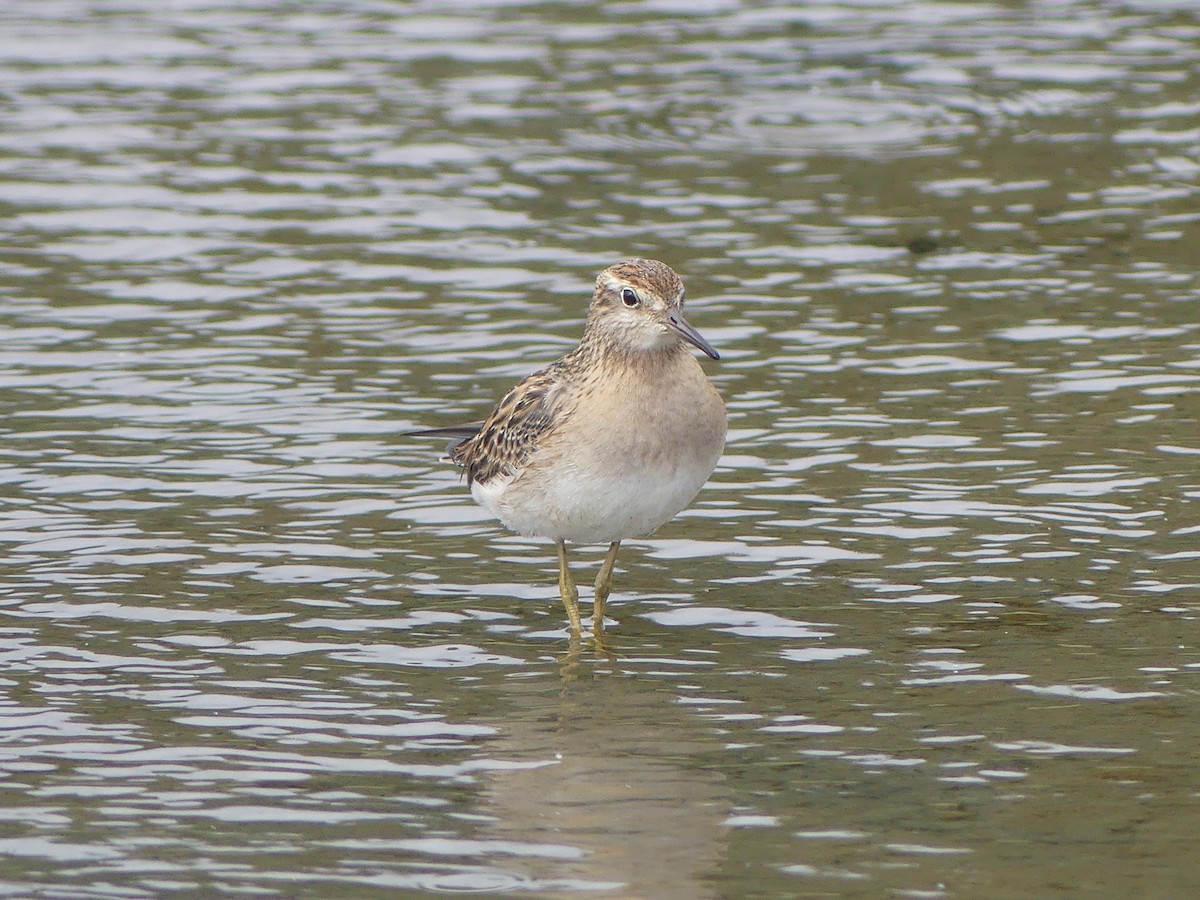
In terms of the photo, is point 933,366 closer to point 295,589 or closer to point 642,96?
point 295,589

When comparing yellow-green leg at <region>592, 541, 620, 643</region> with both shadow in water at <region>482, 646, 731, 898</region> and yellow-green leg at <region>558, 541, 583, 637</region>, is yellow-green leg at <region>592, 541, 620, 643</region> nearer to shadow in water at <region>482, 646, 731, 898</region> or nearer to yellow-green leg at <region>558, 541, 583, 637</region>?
yellow-green leg at <region>558, 541, 583, 637</region>

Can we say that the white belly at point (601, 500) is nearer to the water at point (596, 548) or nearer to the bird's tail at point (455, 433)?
the water at point (596, 548)

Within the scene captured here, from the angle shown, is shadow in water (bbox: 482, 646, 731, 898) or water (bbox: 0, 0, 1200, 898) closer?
shadow in water (bbox: 482, 646, 731, 898)

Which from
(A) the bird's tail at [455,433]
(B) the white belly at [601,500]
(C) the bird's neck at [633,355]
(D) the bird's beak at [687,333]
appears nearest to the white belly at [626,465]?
(B) the white belly at [601,500]

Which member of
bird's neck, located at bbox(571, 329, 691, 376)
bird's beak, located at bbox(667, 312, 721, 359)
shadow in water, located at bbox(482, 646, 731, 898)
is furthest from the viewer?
bird's neck, located at bbox(571, 329, 691, 376)

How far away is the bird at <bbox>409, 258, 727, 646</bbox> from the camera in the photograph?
9.44 meters

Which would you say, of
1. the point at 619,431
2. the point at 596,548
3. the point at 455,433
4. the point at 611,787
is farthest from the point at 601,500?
the point at 596,548

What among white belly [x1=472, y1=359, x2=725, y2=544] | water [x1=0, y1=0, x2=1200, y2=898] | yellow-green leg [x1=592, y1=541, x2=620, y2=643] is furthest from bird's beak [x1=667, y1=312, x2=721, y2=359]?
water [x1=0, y1=0, x2=1200, y2=898]

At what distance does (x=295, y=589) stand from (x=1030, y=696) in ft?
12.5

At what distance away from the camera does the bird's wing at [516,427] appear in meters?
9.90

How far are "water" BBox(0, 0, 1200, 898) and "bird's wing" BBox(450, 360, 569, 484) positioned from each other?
697mm

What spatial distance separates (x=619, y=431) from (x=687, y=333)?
0.56 meters

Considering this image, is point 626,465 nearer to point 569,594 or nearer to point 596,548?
point 569,594

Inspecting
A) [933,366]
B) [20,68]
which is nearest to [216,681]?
[933,366]
